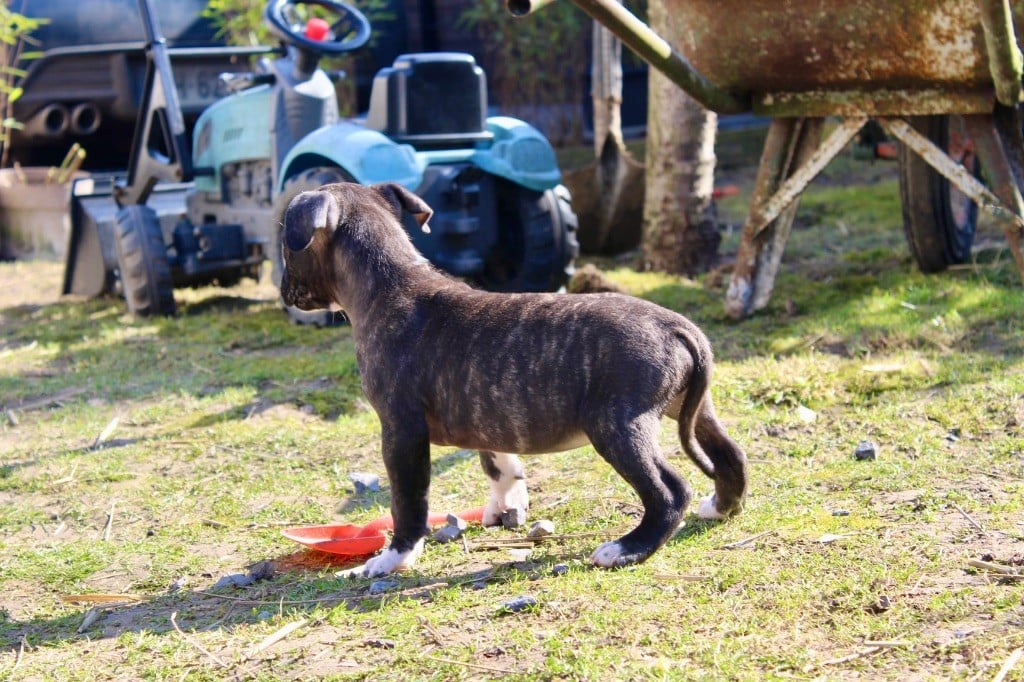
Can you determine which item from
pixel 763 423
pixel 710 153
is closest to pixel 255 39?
pixel 710 153

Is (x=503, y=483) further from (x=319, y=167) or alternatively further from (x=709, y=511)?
(x=319, y=167)

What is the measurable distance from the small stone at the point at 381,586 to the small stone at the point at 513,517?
22.8 inches

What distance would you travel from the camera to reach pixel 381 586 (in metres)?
3.52

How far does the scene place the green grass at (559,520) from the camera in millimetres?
2990

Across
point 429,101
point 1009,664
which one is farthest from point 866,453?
point 429,101

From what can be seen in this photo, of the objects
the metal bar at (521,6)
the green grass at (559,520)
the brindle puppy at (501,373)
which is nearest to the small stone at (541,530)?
the green grass at (559,520)

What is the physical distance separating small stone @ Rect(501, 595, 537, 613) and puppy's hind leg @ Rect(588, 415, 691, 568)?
1.07ft

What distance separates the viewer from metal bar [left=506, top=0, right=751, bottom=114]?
4.51m

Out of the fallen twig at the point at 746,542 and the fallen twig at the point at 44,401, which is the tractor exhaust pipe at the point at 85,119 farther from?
the fallen twig at the point at 746,542

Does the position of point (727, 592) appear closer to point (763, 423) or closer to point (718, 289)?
point (763, 423)

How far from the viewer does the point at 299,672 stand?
2977 mm

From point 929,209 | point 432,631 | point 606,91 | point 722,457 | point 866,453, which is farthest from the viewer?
point 606,91

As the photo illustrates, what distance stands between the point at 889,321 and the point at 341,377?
288cm

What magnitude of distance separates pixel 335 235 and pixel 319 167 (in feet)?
10.2
